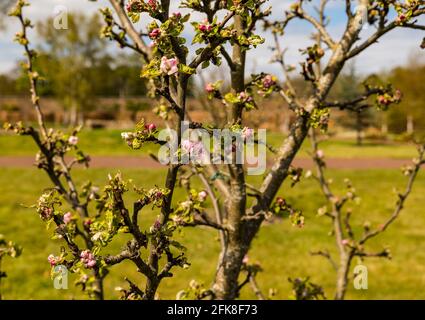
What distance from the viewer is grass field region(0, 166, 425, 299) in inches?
352

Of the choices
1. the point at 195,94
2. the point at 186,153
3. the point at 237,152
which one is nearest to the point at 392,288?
the point at 195,94

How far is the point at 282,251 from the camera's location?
11.2m

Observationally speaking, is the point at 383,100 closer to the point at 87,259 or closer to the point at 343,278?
the point at 343,278

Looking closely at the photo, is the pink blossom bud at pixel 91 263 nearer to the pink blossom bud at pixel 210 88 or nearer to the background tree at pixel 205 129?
the background tree at pixel 205 129

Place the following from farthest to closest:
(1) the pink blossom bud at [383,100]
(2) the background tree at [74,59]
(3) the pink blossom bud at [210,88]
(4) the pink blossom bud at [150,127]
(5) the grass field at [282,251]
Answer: (2) the background tree at [74,59]
(5) the grass field at [282,251]
(1) the pink blossom bud at [383,100]
(3) the pink blossom bud at [210,88]
(4) the pink blossom bud at [150,127]

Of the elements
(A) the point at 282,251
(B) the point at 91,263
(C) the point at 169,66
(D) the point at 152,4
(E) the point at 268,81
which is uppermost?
(D) the point at 152,4

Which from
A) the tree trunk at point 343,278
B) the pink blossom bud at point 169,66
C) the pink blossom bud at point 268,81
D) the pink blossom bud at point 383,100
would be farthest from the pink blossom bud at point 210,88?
the tree trunk at point 343,278

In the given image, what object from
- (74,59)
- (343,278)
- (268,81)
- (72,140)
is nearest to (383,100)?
(268,81)

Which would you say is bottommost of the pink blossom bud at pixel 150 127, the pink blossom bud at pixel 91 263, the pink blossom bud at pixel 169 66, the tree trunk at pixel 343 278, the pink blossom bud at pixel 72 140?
the tree trunk at pixel 343 278

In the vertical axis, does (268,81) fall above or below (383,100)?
above

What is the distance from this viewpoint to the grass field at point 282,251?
8953mm

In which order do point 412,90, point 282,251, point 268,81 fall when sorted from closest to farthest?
point 268,81, point 282,251, point 412,90
